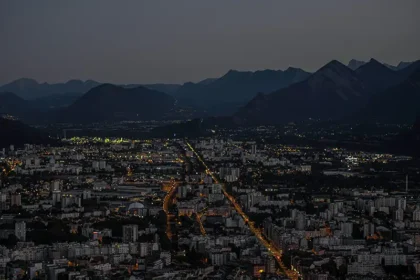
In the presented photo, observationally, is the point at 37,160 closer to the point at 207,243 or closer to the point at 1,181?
the point at 1,181

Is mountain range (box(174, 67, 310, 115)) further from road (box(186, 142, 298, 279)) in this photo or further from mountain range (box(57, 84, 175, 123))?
road (box(186, 142, 298, 279))

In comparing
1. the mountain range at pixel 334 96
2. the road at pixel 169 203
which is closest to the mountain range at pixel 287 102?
the mountain range at pixel 334 96

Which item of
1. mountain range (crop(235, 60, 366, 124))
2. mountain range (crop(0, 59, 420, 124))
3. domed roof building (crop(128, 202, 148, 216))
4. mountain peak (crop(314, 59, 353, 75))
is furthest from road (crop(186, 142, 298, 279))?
mountain peak (crop(314, 59, 353, 75))

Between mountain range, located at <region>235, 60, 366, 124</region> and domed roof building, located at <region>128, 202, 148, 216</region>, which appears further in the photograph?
mountain range, located at <region>235, 60, 366, 124</region>

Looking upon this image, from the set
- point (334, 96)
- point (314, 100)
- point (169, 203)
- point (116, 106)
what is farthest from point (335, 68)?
point (169, 203)

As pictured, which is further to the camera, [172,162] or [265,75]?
[265,75]

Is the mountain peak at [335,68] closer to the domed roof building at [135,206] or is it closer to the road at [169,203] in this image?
the road at [169,203]

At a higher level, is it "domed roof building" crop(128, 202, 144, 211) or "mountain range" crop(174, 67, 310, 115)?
"mountain range" crop(174, 67, 310, 115)

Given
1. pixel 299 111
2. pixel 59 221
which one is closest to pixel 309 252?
pixel 59 221

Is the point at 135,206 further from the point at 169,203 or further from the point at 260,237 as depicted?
the point at 260,237

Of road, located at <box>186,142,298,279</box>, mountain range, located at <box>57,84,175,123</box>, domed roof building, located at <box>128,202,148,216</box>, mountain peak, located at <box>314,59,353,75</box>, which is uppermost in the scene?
mountain peak, located at <box>314,59,353,75</box>

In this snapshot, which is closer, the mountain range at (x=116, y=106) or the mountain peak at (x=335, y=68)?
the mountain peak at (x=335, y=68)
